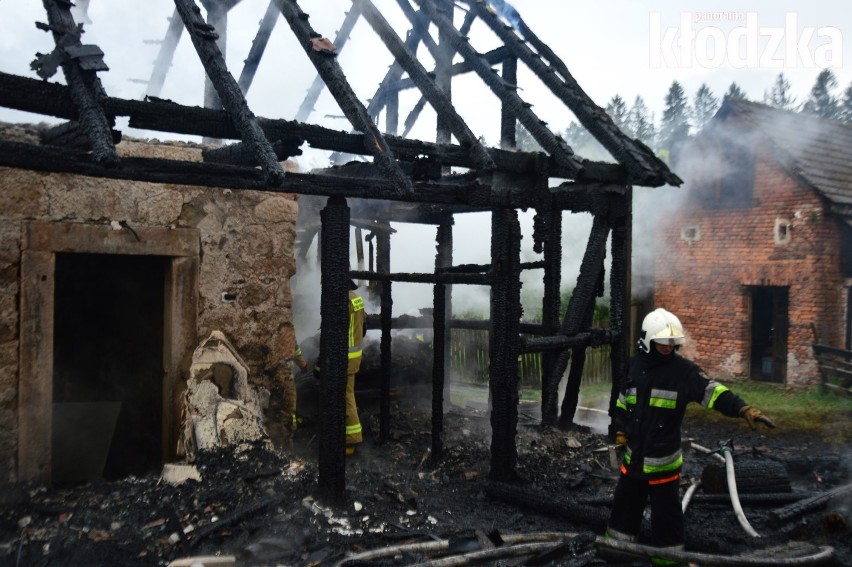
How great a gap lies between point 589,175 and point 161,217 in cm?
424

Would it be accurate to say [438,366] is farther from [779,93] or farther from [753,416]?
[779,93]

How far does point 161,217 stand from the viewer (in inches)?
219

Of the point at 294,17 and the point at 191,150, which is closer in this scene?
the point at 294,17

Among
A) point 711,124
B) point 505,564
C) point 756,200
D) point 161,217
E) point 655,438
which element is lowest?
point 505,564

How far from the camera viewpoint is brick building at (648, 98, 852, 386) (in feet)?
42.2

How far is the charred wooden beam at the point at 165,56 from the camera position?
9188 millimetres

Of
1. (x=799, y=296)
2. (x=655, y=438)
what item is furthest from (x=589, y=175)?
(x=799, y=296)

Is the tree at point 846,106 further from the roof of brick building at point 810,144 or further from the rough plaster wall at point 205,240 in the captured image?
the rough plaster wall at point 205,240

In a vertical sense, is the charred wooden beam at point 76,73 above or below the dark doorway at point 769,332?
above

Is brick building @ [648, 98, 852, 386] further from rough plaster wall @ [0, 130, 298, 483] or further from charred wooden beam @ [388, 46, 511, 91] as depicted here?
rough plaster wall @ [0, 130, 298, 483]

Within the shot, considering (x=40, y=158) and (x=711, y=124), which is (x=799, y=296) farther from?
(x=40, y=158)

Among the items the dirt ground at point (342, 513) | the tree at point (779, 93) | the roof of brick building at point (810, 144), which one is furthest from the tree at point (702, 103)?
the dirt ground at point (342, 513)

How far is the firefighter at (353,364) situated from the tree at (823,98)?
56001mm

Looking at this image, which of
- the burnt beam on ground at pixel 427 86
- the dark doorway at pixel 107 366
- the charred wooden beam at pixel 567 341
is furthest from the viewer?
the dark doorway at pixel 107 366
